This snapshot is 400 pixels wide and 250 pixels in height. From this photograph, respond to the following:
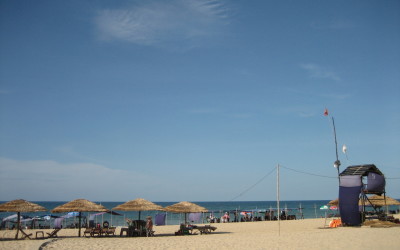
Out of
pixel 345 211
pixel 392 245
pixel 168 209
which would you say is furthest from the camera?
pixel 345 211

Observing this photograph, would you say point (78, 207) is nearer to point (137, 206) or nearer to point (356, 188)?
point (137, 206)

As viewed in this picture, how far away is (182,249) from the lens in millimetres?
12695

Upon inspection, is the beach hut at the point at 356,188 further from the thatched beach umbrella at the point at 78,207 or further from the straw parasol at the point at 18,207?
the straw parasol at the point at 18,207

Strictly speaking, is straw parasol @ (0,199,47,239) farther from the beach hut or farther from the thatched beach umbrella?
the beach hut

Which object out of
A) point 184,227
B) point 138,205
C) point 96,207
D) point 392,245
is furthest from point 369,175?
point 96,207

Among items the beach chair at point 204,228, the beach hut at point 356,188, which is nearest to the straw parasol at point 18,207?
the beach chair at point 204,228

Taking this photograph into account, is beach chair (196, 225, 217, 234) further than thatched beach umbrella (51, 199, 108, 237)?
Yes

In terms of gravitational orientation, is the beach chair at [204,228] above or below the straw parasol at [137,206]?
below

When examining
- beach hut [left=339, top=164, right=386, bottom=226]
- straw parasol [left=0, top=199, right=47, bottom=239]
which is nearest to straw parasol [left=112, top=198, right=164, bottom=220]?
straw parasol [left=0, top=199, right=47, bottom=239]

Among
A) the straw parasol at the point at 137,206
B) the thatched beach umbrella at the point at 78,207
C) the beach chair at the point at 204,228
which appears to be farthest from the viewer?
the beach chair at the point at 204,228

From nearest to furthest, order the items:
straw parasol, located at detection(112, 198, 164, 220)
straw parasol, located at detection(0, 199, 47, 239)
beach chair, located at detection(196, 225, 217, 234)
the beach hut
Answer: straw parasol, located at detection(0, 199, 47, 239)
straw parasol, located at detection(112, 198, 164, 220)
beach chair, located at detection(196, 225, 217, 234)
the beach hut

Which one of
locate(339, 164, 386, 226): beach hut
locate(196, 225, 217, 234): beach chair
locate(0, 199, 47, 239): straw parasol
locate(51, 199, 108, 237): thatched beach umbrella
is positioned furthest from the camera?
locate(339, 164, 386, 226): beach hut

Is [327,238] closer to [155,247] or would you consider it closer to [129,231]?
[155,247]

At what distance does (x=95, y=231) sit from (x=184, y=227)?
15.8 feet
